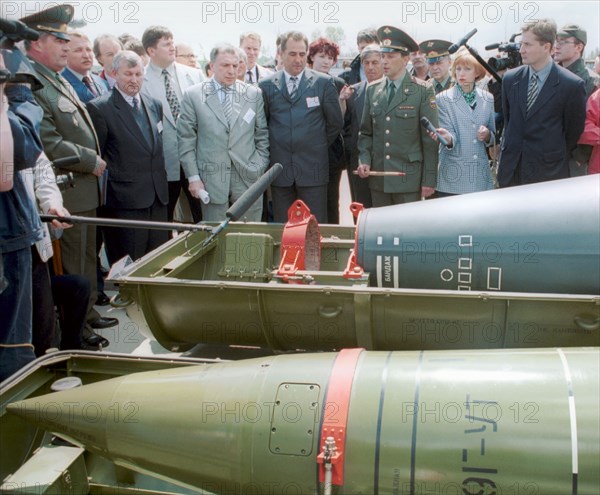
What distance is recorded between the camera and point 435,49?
7.23m

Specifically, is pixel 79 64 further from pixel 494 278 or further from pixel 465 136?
pixel 494 278

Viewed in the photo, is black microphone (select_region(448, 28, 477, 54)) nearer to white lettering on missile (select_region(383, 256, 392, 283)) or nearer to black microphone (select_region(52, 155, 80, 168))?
white lettering on missile (select_region(383, 256, 392, 283))

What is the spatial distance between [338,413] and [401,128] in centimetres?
360

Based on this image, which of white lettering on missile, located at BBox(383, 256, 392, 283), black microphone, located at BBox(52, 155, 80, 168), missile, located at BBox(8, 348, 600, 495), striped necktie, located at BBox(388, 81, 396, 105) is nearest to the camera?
missile, located at BBox(8, 348, 600, 495)

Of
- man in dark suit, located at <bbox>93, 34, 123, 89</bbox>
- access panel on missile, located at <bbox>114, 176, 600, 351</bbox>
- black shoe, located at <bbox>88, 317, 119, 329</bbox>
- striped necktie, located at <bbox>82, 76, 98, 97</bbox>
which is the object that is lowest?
black shoe, located at <bbox>88, 317, 119, 329</bbox>

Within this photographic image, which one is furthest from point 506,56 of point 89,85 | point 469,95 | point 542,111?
point 89,85

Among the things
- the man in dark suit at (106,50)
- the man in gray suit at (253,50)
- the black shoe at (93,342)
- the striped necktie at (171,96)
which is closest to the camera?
the black shoe at (93,342)

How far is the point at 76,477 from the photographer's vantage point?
3.02 meters

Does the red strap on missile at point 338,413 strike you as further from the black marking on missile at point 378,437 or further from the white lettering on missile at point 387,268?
the white lettering on missile at point 387,268

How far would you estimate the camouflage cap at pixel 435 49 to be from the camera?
7.15m

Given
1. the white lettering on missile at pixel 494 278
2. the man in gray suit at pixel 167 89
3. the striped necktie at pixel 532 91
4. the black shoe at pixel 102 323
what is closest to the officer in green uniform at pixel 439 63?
the striped necktie at pixel 532 91

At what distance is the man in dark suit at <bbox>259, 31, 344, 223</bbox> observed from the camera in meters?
5.98

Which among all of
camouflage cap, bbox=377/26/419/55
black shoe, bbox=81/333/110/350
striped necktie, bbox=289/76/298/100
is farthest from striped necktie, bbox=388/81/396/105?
black shoe, bbox=81/333/110/350

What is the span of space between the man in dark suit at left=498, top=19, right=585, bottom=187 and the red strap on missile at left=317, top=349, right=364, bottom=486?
134 inches
